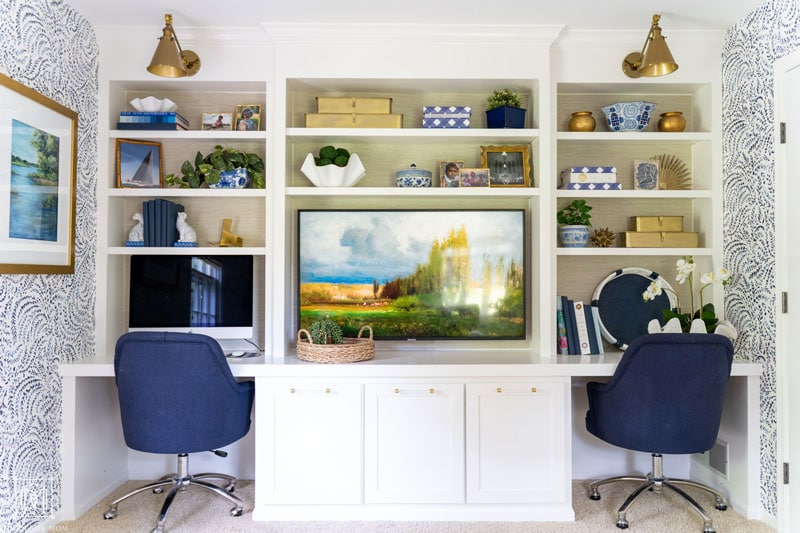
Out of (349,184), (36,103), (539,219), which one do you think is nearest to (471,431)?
(539,219)

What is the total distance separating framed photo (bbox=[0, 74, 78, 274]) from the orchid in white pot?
2982 mm

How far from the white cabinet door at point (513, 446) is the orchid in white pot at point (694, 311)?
0.82m

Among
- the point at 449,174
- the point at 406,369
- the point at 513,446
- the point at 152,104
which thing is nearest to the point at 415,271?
the point at 449,174

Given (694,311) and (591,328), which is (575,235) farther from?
(694,311)

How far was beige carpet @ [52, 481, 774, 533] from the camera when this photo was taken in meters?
2.59

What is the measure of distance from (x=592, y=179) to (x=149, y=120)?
248 cm

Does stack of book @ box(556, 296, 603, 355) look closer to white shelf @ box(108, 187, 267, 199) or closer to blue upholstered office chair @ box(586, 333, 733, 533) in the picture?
blue upholstered office chair @ box(586, 333, 733, 533)

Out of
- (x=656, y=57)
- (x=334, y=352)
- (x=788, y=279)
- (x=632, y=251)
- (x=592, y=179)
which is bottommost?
(x=334, y=352)

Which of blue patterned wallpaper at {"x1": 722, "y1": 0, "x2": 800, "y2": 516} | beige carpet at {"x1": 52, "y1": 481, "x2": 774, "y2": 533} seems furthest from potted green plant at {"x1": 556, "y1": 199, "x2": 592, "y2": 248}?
beige carpet at {"x1": 52, "y1": 481, "x2": 774, "y2": 533}

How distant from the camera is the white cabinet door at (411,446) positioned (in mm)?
2678

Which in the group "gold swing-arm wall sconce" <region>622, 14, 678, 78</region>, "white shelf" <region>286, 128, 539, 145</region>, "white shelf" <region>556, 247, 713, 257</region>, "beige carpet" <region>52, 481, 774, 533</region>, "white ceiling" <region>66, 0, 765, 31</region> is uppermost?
"white ceiling" <region>66, 0, 765, 31</region>

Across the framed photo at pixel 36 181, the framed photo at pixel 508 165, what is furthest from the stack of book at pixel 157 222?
the framed photo at pixel 508 165

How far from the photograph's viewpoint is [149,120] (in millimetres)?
3055

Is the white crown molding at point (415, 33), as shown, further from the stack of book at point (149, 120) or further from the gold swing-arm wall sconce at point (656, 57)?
the stack of book at point (149, 120)
